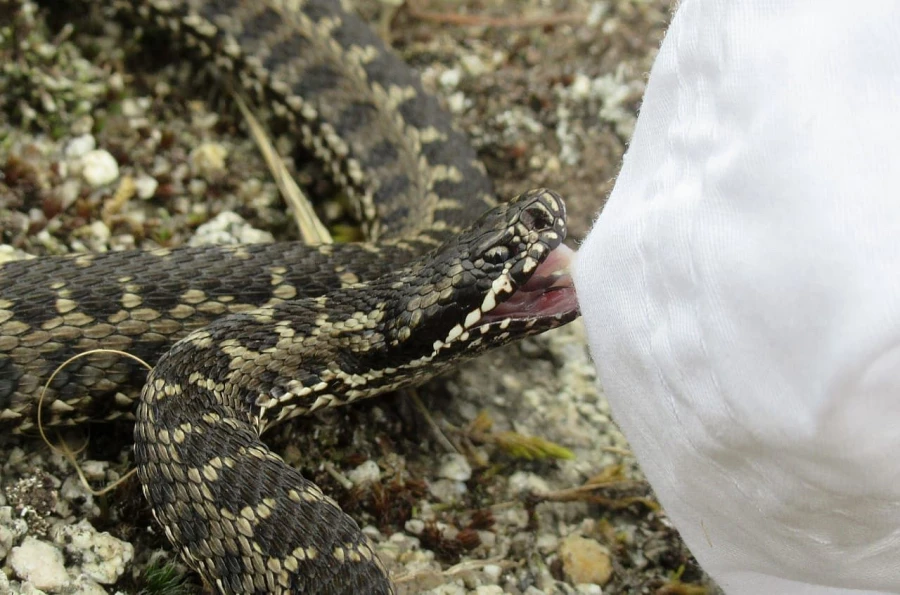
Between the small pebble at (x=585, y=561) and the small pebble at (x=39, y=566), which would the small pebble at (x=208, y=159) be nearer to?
the small pebble at (x=39, y=566)

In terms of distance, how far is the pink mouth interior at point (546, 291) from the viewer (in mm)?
4867

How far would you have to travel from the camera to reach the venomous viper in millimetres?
4180

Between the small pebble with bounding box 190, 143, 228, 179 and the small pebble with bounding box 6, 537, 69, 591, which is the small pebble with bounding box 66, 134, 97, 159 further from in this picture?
the small pebble with bounding box 6, 537, 69, 591

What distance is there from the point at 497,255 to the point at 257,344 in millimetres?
1261

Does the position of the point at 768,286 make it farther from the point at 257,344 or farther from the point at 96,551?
the point at 96,551

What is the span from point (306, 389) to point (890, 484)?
2.79 m

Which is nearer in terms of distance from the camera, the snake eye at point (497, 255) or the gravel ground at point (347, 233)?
the gravel ground at point (347, 233)

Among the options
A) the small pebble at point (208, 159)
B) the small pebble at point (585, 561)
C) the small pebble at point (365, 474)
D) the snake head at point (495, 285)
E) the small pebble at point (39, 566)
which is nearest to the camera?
the small pebble at point (39, 566)

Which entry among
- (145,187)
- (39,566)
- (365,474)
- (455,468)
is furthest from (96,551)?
(145,187)

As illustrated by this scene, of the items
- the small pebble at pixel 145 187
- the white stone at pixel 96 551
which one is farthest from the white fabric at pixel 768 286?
the small pebble at pixel 145 187

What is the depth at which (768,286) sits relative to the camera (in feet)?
10.0

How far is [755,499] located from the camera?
358 centimetres

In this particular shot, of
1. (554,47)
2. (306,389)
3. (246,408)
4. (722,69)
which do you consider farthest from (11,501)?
(554,47)

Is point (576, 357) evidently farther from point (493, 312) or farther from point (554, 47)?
point (554, 47)
